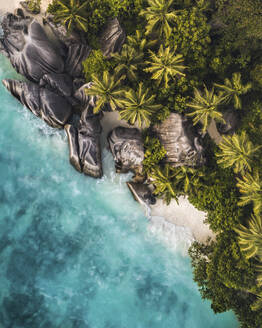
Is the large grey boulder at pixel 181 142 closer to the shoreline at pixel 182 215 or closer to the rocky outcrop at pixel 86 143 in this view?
the shoreline at pixel 182 215

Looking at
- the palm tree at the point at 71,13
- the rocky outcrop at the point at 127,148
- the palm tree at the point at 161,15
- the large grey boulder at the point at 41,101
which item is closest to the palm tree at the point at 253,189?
the rocky outcrop at the point at 127,148

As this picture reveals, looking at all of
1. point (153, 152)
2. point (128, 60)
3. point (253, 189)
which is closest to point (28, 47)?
point (128, 60)

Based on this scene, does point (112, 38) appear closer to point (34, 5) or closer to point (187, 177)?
point (34, 5)

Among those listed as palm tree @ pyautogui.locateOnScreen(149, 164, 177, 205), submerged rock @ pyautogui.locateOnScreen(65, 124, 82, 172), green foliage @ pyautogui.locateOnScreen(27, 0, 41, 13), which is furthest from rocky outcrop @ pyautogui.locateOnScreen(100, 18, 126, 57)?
palm tree @ pyautogui.locateOnScreen(149, 164, 177, 205)

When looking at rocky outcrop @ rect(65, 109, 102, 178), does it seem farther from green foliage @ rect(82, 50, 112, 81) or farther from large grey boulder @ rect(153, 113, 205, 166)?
large grey boulder @ rect(153, 113, 205, 166)

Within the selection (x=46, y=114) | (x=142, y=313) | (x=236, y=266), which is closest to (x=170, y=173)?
(x=236, y=266)

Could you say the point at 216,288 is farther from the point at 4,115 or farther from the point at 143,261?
the point at 4,115
